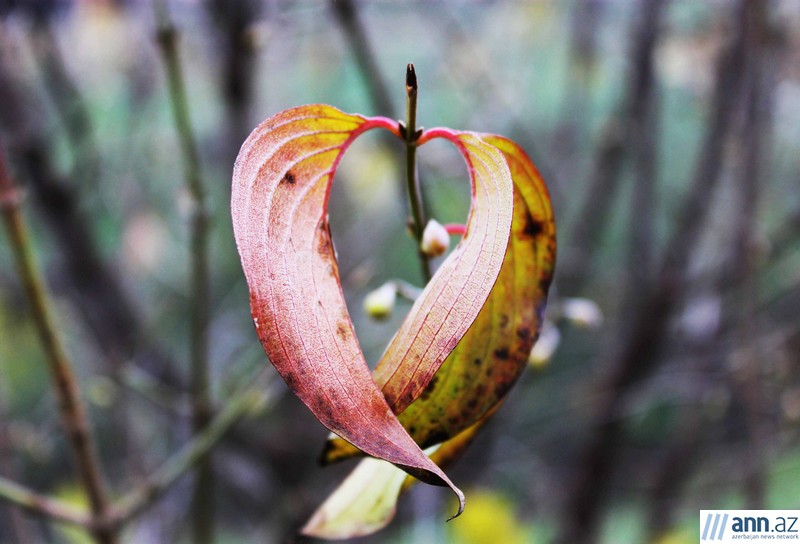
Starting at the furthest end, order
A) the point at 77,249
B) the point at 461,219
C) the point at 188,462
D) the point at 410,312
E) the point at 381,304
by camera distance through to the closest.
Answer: the point at 461,219, the point at 77,249, the point at 188,462, the point at 381,304, the point at 410,312

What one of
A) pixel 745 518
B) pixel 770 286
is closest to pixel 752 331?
pixel 745 518

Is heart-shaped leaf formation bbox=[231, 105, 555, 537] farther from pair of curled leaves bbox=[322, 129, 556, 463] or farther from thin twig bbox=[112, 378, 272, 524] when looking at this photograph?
thin twig bbox=[112, 378, 272, 524]

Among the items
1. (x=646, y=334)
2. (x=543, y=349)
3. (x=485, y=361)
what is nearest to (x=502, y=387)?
(x=485, y=361)

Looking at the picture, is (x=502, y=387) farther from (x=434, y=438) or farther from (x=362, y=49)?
(x=362, y=49)

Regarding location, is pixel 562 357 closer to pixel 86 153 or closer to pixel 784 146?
pixel 784 146

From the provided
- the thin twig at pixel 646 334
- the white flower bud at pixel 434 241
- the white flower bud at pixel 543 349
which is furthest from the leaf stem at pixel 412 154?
the thin twig at pixel 646 334

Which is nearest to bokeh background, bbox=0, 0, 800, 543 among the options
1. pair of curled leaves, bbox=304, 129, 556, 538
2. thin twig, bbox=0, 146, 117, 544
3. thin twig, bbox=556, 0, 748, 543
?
thin twig, bbox=556, 0, 748, 543
